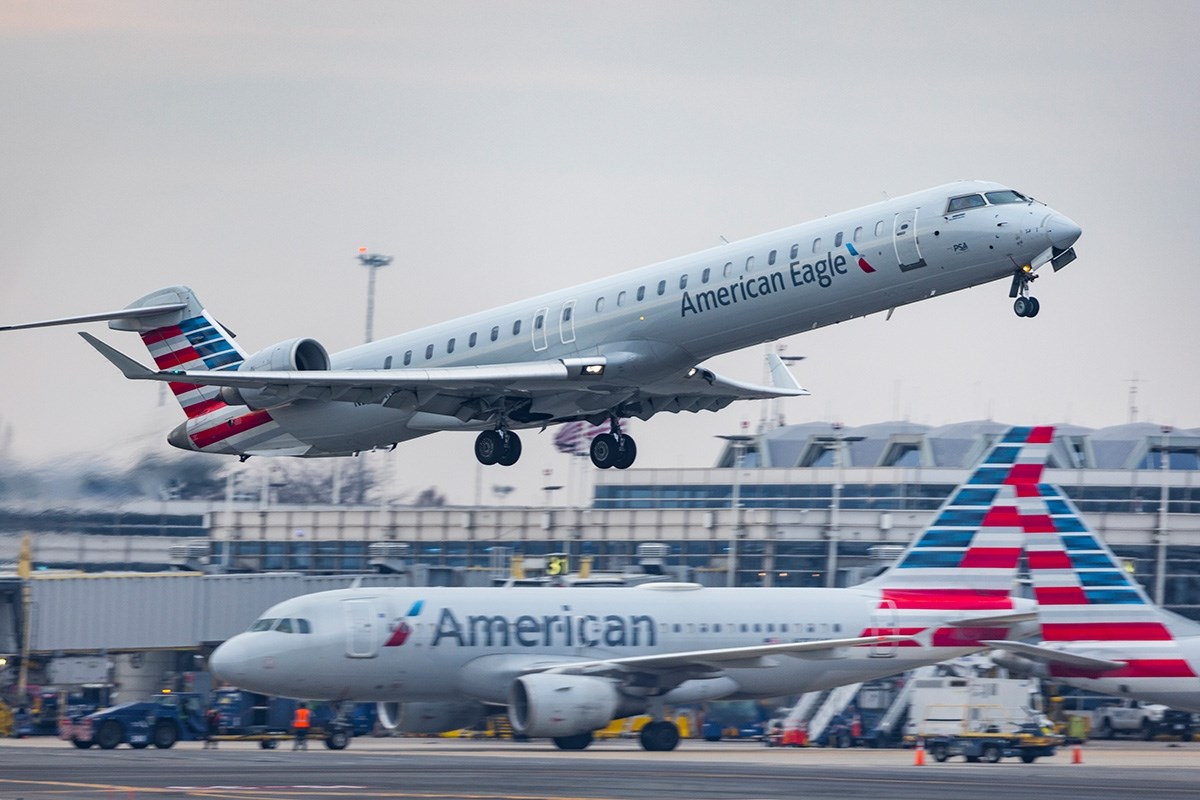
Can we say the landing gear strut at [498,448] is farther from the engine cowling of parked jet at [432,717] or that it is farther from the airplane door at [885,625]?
the airplane door at [885,625]

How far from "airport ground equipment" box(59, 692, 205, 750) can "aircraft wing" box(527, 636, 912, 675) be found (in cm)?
796

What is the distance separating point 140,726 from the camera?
36.4 m

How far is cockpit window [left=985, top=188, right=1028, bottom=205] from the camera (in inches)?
1148

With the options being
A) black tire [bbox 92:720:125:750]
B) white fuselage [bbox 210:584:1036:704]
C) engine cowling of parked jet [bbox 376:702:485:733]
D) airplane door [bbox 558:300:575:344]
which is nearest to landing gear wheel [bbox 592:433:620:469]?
airplane door [bbox 558:300:575:344]

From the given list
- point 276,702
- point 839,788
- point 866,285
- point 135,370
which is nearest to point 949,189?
point 866,285

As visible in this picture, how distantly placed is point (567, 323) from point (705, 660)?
7554mm

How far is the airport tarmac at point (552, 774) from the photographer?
24312mm

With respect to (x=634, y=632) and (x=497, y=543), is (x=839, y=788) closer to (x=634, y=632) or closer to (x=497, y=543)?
(x=634, y=632)

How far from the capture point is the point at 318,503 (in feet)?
218

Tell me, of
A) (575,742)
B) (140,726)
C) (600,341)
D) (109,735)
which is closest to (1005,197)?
(600,341)

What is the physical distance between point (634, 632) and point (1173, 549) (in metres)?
28.1

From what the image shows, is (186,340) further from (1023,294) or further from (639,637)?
(1023,294)

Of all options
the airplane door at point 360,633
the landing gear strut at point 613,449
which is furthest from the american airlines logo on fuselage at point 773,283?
the airplane door at point 360,633

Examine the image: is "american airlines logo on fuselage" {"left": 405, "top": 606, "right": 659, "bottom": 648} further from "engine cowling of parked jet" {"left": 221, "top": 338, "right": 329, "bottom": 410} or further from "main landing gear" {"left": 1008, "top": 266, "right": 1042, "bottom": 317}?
"main landing gear" {"left": 1008, "top": 266, "right": 1042, "bottom": 317}
